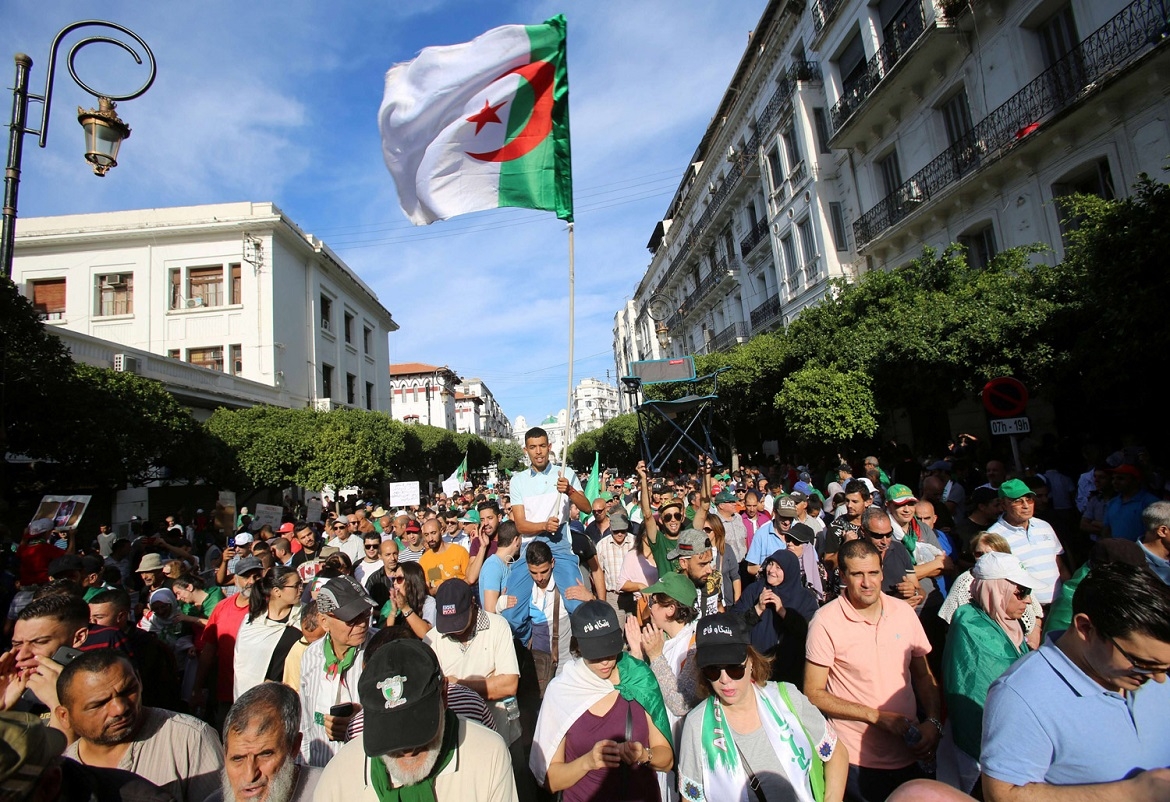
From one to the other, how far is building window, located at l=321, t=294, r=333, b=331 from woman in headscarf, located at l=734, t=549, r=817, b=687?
3579cm

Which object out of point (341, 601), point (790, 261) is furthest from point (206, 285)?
point (341, 601)

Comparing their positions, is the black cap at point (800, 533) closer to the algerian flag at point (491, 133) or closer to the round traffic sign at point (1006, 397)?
the algerian flag at point (491, 133)

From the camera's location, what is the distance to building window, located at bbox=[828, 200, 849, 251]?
21.1 metres

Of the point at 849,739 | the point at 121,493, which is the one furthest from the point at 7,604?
the point at 121,493

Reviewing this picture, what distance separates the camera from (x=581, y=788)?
271 centimetres

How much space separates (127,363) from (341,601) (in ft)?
62.9

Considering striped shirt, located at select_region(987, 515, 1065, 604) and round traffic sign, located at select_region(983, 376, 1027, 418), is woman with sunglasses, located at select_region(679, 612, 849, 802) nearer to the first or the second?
striped shirt, located at select_region(987, 515, 1065, 604)

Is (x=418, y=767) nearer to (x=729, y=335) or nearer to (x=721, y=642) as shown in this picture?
(x=721, y=642)

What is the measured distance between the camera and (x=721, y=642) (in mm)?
2457

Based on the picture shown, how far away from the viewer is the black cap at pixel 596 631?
9.16 ft

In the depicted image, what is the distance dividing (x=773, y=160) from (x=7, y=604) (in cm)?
2595

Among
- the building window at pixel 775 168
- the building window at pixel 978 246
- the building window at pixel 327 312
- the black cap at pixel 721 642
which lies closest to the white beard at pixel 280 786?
the black cap at pixel 721 642

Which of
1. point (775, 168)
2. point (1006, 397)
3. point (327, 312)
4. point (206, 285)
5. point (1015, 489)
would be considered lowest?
point (1015, 489)

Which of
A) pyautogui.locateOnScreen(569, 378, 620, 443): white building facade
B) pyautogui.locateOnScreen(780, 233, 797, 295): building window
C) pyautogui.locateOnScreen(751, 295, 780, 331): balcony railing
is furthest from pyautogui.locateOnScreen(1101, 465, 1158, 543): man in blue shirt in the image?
pyautogui.locateOnScreen(569, 378, 620, 443): white building facade
